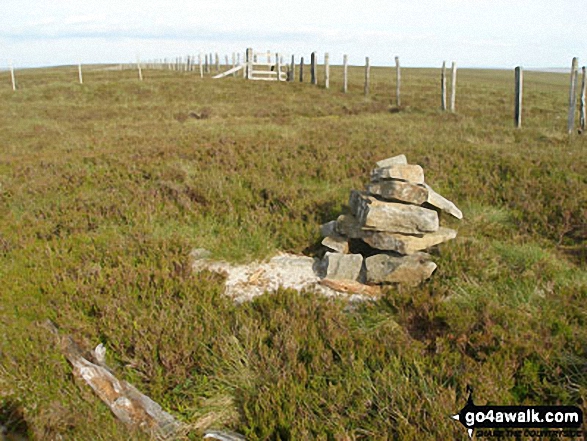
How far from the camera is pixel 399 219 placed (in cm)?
619

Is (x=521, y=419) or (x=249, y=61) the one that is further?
(x=249, y=61)

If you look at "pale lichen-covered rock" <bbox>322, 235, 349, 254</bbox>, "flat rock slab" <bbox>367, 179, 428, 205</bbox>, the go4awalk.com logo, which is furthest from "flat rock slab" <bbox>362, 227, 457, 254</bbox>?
the go4awalk.com logo

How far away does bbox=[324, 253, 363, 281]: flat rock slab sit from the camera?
5980mm

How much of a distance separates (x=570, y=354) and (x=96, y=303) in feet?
15.9

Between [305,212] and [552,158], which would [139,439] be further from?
[552,158]

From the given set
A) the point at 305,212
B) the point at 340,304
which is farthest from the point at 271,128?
the point at 340,304

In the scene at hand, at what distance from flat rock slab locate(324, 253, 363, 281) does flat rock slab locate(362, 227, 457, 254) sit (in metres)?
0.42

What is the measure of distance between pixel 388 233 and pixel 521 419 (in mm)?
3349

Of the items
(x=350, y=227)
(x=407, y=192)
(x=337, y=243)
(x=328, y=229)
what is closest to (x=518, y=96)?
(x=407, y=192)

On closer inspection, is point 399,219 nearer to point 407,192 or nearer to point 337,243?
point 407,192

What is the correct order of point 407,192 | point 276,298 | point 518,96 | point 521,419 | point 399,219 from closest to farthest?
1. point 521,419
2. point 276,298
3. point 399,219
4. point 407,192
5. point 518,96

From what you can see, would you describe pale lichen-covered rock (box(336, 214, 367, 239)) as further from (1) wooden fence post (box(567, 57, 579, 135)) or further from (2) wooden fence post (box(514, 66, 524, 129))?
(2) wooden fence post (box(514, 66, 524, 129))

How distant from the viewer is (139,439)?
127 inches

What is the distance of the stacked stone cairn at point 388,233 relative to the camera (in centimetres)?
580
